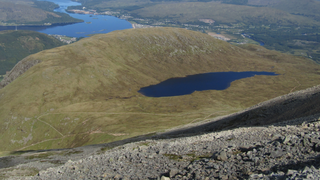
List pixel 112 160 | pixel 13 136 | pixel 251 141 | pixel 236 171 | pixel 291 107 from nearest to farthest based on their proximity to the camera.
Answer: pixel 236 171, pixel 251 141, pixel 112 160, pixel 291 107, pixel 13 136

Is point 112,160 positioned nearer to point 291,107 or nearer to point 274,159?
point 274,159

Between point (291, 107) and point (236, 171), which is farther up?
point (236, 171)

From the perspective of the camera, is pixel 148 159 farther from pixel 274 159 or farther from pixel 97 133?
pixel 97 133

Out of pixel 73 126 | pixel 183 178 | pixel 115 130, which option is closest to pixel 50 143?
pixel 73 126

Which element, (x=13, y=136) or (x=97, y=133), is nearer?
(x=97, y=133)

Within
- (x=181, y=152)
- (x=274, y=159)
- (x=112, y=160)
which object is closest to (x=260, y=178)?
(x=274, y=159)

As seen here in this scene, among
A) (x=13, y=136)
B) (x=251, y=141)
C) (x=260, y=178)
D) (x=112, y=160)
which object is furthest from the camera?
(x=13, y=136)

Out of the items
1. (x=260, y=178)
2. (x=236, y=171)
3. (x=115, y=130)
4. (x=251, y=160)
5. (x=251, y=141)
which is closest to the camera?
(x=260, y=178)

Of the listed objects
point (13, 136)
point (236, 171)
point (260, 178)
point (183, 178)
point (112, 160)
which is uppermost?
point (260, 178)

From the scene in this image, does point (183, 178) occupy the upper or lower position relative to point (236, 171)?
lower
